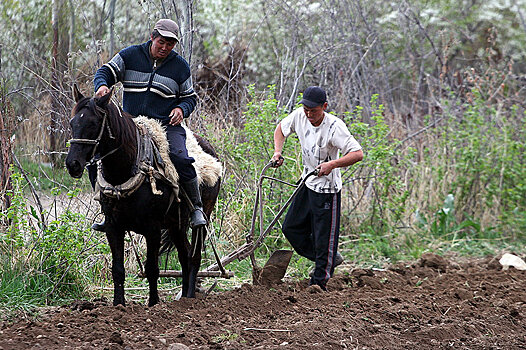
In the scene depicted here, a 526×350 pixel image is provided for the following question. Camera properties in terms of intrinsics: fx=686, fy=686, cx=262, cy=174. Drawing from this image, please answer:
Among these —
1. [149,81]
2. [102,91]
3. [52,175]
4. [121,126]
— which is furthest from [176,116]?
[52,175]

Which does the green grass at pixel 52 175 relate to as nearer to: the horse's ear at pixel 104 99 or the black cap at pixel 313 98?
the horse's ear at pixel 104 99

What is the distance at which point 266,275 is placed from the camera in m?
7.61

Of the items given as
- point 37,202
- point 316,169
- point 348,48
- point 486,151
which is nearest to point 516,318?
point 316,169

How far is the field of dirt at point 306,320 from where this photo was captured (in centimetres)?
504

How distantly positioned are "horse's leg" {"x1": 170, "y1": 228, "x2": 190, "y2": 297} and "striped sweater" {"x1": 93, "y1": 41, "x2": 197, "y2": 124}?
1.21 m

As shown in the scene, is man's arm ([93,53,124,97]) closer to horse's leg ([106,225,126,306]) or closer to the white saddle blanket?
the white saddle blanket

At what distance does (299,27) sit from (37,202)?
6814 mm

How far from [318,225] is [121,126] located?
2.41m

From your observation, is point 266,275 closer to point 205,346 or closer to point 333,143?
point 333,143

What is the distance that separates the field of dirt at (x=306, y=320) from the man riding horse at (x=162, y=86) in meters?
1.02

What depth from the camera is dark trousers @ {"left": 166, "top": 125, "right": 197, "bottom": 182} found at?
21.7 feet

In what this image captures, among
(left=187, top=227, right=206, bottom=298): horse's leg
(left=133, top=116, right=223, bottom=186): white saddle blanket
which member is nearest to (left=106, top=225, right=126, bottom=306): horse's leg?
(left=133, top=116, right=223, bottom=186): white saddle blanket

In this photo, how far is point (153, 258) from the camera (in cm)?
665

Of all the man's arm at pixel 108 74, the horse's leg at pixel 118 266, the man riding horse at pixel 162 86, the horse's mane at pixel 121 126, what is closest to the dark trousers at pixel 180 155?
the man riding horse at pixel 162 86
